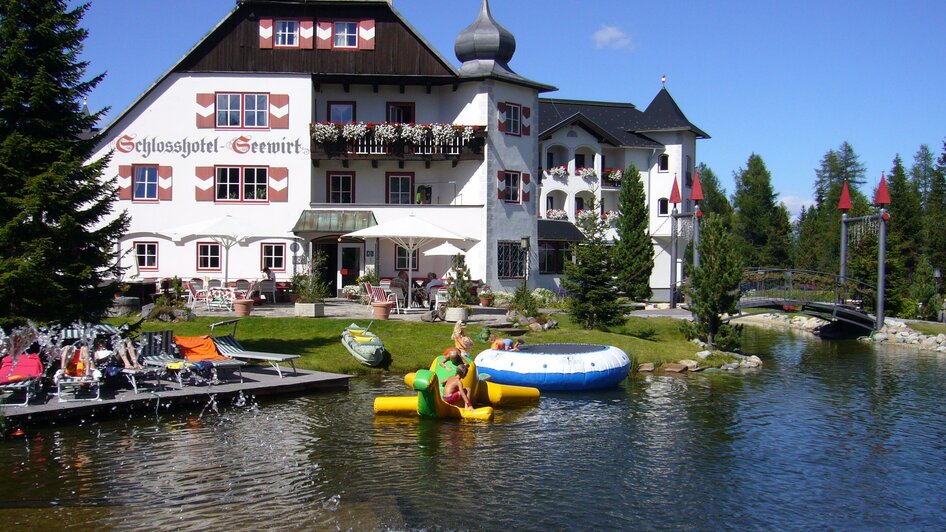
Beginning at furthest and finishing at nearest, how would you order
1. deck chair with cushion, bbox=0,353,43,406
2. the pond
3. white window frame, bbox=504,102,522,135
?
white window frame, bbox=504,102,522,135 → deck chair with cushion, bbox=0,353,43,406 → the pond

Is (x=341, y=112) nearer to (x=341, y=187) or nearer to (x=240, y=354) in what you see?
(x=341, y=187)

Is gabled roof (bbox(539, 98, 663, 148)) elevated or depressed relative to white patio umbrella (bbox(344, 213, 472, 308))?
elevated

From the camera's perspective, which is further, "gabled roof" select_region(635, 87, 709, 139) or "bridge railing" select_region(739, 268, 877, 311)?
"gabled roof" select_region(635, 87, 709, 139)

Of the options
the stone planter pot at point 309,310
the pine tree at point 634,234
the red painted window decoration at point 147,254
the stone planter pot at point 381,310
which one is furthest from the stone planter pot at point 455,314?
the pine tree at point 634,234

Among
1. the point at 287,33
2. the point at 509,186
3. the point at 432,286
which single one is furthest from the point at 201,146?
the point at 509,186

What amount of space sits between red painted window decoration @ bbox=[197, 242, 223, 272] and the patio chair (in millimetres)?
3809

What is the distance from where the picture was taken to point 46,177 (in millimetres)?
15945

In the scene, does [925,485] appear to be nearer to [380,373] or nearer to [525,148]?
[380,373]

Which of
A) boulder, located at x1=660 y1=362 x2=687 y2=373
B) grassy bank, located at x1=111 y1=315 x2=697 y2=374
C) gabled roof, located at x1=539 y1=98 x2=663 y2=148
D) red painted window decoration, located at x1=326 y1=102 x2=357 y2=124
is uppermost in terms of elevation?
gabled roof, located at x1=539 y1=98 x2=663 y2=148

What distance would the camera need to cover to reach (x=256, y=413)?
15656 millimetres

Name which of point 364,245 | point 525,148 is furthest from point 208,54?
point 525,148

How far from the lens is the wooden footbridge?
31625 mm

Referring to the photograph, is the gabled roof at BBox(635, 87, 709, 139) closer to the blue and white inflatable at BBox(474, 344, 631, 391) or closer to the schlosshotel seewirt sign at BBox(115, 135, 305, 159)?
the schlosshotel seewirt sign at BBox(115, 135, 305, 159)

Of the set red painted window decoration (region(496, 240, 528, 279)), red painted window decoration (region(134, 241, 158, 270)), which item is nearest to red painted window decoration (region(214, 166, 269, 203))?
red painted window decoration (region(134, 241, 158, 270))
